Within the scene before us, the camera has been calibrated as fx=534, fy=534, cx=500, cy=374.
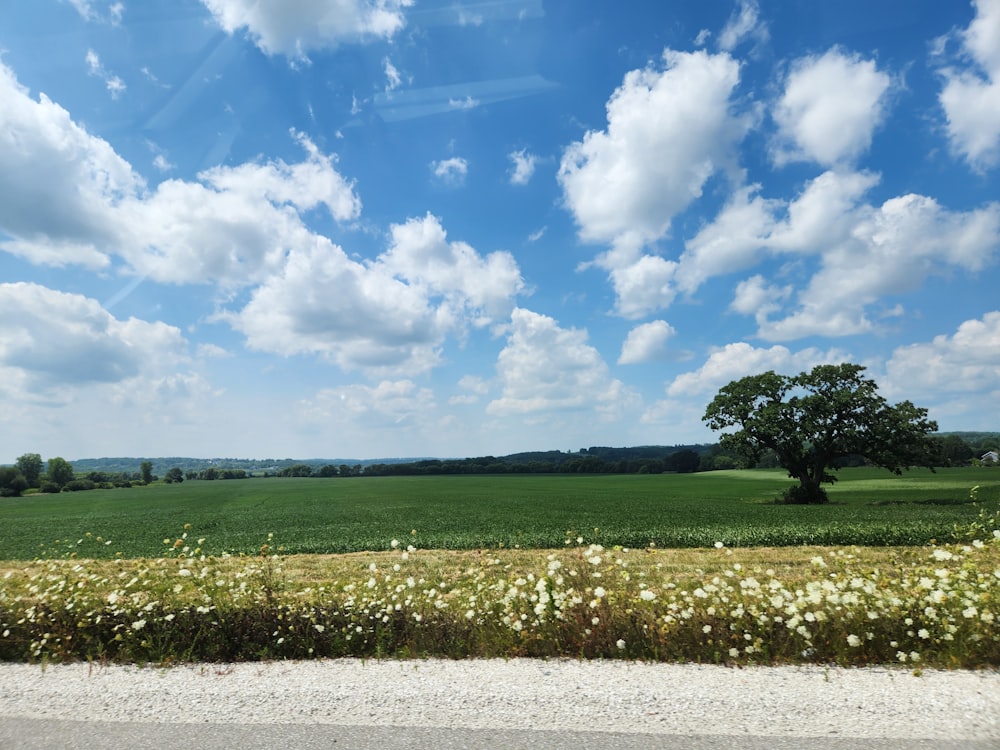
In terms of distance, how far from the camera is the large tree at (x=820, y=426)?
34406 millimetres

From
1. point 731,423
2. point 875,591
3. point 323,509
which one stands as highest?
point 731,423

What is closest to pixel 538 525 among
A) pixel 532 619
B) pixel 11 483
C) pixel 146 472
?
pixel 532 619

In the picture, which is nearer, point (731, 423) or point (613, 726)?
point (613, 726)

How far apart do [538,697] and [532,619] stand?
142cm

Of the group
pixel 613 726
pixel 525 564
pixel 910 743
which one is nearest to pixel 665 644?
pixel 613 726

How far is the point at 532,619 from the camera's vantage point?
6004 mm

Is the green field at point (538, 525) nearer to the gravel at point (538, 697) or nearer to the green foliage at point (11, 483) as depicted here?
the gravel at point (538, 697)

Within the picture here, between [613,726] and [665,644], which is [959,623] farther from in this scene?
[613,726]

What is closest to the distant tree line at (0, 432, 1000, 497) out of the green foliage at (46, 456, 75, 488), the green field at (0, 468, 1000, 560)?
the green foliage at (46, 456, 75, 488)

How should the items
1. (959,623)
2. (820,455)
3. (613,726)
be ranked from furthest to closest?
(820,455) → (959,623) → (613,726)

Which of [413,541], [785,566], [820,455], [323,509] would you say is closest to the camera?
[785,566]

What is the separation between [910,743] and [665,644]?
2.08m

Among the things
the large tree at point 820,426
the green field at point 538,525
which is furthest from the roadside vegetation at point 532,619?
the large tree at point 820,426

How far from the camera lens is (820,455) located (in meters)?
37.2
